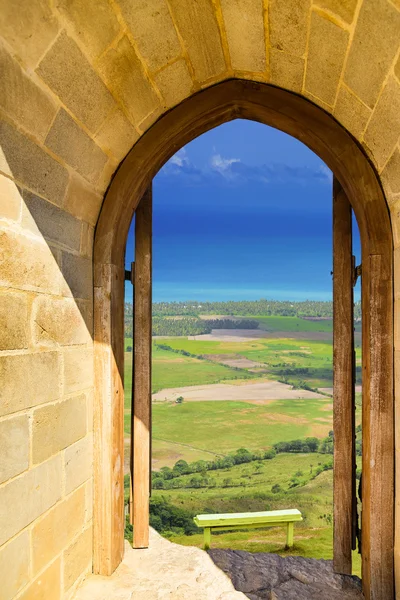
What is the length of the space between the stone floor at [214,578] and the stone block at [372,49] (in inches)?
74.2

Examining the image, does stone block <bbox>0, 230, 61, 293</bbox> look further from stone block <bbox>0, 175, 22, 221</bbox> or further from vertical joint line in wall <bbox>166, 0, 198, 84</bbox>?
vertical joint line in wall <bbox>166, 0, 198, 84</bbox>

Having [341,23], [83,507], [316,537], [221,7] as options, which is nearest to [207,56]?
[221,7]

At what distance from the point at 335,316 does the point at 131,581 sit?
1423mm

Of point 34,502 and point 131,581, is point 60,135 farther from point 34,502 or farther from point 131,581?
point 131,581

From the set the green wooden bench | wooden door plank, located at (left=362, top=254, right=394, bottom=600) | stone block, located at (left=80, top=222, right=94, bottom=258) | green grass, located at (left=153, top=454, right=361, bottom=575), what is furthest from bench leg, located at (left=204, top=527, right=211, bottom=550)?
green grass, located at (left=153, top=454, right=361, bottom=575)

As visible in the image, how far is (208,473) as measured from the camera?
665 inches

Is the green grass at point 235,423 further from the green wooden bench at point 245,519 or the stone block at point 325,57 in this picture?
the stone block at point 325,57

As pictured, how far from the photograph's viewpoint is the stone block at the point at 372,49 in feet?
3.51

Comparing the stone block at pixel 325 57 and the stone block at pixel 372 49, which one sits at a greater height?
the stone block at pixel 325 57

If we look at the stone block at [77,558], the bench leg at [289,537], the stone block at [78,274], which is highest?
the stone block at [78,274]

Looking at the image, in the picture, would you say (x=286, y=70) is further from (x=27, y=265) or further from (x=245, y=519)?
(x=245, y=519)

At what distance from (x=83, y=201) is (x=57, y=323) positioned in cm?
50

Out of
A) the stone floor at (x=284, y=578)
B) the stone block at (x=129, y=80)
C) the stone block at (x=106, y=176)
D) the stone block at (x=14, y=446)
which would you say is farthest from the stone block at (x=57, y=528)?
the stone block at (x=129, y=80)

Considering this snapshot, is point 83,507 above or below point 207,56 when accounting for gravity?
below
